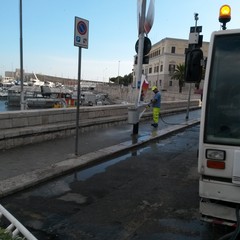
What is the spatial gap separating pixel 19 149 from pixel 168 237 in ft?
18.8

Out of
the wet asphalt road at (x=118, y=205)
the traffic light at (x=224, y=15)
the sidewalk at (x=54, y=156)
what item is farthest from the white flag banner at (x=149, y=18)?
the traffic light at (x=224, y=15)

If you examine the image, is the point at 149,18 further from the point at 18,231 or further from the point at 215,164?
the point at 18,231

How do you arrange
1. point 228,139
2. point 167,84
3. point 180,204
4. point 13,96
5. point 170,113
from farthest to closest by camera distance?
1. point 167,84
2. point 13,96
3. point 170,113
4. point 180,204
5. point 228,139

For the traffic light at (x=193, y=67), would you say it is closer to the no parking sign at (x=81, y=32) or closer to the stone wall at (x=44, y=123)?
the no parking sign at (x=81, y=32)

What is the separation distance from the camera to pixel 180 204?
588cm

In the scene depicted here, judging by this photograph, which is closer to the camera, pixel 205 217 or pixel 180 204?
pixel 205 217

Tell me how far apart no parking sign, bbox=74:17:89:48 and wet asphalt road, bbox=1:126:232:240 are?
2918mm

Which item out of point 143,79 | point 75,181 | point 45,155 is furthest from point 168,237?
point 143,79

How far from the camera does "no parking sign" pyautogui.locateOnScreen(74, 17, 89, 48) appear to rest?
846cm

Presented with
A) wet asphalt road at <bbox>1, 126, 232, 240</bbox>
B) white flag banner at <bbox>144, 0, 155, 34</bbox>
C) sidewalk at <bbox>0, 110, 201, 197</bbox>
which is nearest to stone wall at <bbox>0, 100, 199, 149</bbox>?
sidewalk at <bbox>0, 110, 201, 197</bbox>

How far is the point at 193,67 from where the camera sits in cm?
469

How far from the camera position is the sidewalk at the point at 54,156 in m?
6.75

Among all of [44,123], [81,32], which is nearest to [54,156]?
[44,123]

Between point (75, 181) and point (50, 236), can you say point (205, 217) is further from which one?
point (75, 181)
